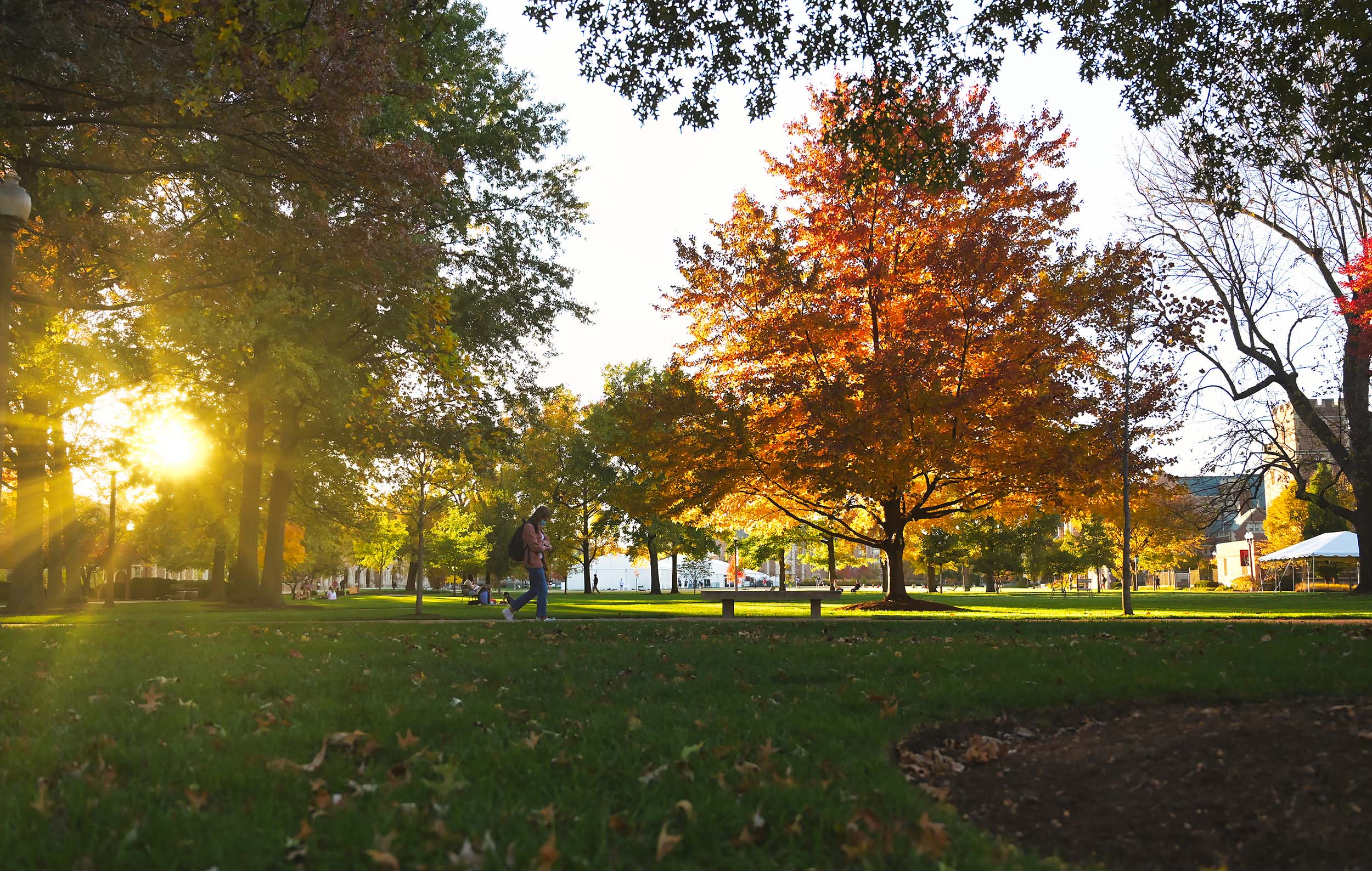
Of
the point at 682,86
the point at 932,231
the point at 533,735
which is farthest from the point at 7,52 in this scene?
the point at 932,231

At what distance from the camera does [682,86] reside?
9891mm

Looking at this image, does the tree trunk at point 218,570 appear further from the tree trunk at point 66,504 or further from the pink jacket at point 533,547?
the pink jacket at point 533,547

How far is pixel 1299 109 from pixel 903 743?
887 centimetres

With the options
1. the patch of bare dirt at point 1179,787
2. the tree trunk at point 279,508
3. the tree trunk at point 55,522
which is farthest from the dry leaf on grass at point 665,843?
the tree trunk at point 55,522

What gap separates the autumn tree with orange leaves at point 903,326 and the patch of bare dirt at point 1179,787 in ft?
43.9

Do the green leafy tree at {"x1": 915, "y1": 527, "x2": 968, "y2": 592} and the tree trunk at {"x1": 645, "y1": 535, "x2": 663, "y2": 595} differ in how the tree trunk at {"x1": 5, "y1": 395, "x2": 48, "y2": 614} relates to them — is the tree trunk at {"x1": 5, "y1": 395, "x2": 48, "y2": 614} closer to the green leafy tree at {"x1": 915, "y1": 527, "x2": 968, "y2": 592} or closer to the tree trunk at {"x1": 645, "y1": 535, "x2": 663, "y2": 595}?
the tree trunk at {"x1": 645, "y1": 535, "x2": 663, "y2": 595}

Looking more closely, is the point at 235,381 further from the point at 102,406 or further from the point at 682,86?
the point at 682,86

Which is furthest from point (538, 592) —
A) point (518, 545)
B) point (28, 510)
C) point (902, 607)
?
point (28, 510)

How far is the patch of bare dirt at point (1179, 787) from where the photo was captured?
3.72 meters

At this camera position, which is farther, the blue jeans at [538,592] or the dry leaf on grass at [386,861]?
the blue jeans at [538,592]

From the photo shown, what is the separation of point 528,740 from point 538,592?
9988mm

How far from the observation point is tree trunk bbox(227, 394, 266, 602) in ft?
77.6

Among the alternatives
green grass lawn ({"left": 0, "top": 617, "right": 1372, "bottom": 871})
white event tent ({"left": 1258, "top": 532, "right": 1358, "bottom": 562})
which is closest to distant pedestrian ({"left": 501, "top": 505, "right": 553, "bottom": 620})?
green grass lawn ({"left": 0, "top": 617, "right": 1372, "bottom": 871})

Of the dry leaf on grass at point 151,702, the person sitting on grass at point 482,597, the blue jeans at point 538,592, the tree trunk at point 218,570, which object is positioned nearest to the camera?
the dry leaf on grass at point 151,702
